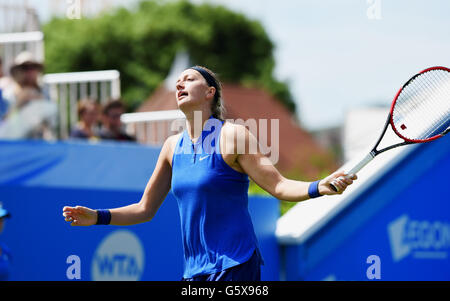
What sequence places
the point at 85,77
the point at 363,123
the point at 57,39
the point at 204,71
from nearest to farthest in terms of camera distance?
the point at 204,71, the point at 85,77, the point at 363,123, the point at 57,39

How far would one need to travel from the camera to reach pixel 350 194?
7281 millimetres

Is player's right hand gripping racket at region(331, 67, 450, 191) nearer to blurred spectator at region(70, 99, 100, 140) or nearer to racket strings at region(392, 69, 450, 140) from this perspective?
racket strings at region(392, 69, 450, 140)

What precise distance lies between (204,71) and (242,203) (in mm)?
740

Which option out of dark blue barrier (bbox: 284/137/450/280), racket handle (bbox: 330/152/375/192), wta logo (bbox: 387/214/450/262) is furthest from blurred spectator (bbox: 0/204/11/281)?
wta logo (bbox: 387/214/450/262)

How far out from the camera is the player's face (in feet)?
12.4

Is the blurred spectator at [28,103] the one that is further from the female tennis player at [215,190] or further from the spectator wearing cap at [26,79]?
the female tennis player at [215,190]

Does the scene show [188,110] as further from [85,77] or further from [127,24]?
[127,24]

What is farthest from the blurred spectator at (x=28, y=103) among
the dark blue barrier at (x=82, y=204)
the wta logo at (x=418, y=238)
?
the wta logo at (x=418, y=238)

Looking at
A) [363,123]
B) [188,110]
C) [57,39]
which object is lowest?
[188,110]

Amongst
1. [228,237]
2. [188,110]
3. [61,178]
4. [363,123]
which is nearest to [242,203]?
[228,237]

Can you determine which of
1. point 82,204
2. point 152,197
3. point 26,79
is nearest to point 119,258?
point 82,204

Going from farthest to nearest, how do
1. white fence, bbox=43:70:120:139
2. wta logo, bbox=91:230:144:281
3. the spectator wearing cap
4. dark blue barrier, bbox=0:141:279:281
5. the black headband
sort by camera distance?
white fence, bbox=43:70:120:139
the spectator wearing cap
wta logo, bbox=91:230:144:281
dark blue barrier, bbox=0:141:279:281
the black headband

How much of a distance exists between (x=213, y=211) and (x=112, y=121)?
397cm

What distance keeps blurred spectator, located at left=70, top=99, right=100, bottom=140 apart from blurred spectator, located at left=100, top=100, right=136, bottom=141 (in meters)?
0.09
